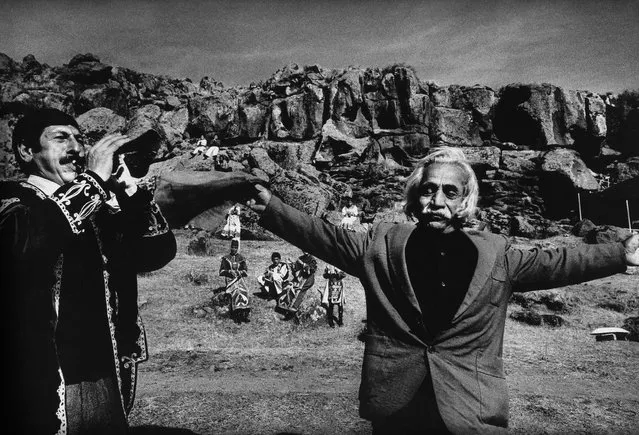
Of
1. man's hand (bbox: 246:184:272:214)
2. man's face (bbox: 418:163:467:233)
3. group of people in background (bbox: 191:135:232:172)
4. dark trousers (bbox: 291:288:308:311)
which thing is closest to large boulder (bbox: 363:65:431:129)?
group of people in background (bbox: 191:135:232:172)

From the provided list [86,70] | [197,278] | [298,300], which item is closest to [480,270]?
[298,300]

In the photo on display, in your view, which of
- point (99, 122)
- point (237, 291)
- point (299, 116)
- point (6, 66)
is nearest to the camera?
point (237, 291)

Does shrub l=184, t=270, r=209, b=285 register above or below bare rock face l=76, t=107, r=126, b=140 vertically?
below

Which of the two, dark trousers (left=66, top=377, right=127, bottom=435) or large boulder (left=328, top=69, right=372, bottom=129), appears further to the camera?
large boulder (left=328, top=69, right=372, bottom=129)

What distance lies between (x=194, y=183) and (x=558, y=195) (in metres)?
42.0

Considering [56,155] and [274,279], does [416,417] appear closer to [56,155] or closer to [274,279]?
[56,155]

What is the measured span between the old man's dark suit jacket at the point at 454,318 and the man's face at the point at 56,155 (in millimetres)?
1010

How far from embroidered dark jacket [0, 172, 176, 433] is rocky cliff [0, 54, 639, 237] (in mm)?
32990

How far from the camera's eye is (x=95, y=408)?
208 centimetres

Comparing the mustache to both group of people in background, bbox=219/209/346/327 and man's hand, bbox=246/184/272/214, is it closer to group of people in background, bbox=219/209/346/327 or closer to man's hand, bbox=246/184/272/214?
man's hand, bbox=246/184/272/214

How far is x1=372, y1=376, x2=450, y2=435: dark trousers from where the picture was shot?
2244 millimetres

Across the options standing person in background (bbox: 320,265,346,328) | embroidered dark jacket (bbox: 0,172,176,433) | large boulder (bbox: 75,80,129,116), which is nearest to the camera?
embroidered dark jacket (bbox: 0,172,176,433)

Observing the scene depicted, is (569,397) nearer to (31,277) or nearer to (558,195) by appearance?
(31,277)

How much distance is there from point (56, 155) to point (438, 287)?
2072mm
